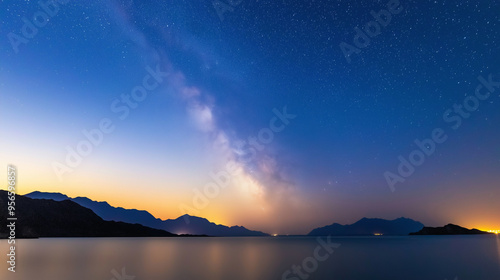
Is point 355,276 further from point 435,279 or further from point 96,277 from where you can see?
point 96,277

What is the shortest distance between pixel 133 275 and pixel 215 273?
1000cm

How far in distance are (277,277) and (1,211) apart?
658 ft

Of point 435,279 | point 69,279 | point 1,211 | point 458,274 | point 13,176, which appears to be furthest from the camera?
point 1,211

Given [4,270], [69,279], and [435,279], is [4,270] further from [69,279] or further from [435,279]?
[435,279]

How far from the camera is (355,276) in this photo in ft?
116

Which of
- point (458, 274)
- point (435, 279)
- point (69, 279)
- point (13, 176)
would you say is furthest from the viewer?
point (458, 274)

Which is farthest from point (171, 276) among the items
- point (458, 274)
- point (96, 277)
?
point (458, 274)

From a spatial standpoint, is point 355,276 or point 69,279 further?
point 355,276

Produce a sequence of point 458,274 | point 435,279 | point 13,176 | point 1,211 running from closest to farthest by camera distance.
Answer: point 13,176
point 435,279
point 458,274
point 1,211

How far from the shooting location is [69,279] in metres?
31.5

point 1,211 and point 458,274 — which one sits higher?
point 1,211

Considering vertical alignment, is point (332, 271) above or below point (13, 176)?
below

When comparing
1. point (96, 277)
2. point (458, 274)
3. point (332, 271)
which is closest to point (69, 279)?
point (96, 277)

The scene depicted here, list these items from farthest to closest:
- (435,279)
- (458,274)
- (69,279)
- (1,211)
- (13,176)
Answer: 1. (1,211)
2. (458,274)
3. (435,279)
4. (69,279)
5. (13,176)
